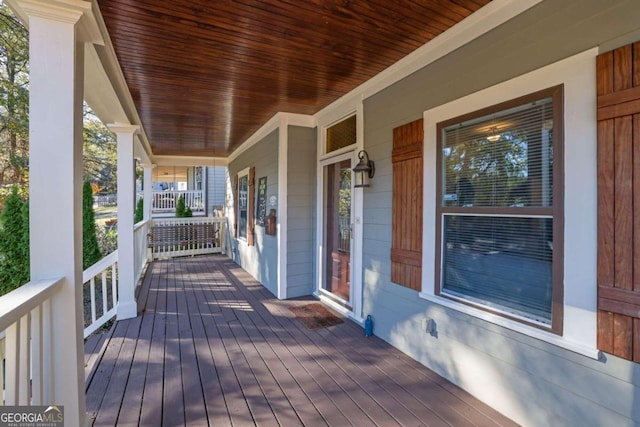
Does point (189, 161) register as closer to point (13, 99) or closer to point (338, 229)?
point (13, 99)

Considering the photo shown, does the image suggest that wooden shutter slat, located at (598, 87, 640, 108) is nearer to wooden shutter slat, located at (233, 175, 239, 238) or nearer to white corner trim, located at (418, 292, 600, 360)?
white corner trim, located at (418, 292, 600, 360)

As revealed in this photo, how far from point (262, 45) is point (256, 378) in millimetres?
2670

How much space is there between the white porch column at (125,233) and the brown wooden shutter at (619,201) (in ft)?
14.0

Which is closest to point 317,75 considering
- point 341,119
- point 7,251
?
point 341,119

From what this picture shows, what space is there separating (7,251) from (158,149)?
3.62 meters

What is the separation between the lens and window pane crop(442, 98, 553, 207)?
6.08 feet

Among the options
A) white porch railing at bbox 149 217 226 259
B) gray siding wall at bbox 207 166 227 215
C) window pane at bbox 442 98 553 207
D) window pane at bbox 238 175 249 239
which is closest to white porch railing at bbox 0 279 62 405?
window pane at bbox 442 98 553 207

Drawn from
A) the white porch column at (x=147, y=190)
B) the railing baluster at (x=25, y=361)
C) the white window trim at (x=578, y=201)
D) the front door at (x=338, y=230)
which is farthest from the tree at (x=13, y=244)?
the white window trim at (x=578, y=201)

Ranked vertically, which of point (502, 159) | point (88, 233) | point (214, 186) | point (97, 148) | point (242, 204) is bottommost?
point (88, 233)

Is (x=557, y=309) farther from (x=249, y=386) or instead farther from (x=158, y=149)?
(x=158, y=149)

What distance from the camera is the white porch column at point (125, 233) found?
3701mm

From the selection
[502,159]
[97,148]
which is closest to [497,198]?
[502,159]

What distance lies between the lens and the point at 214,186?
12.0 metres
